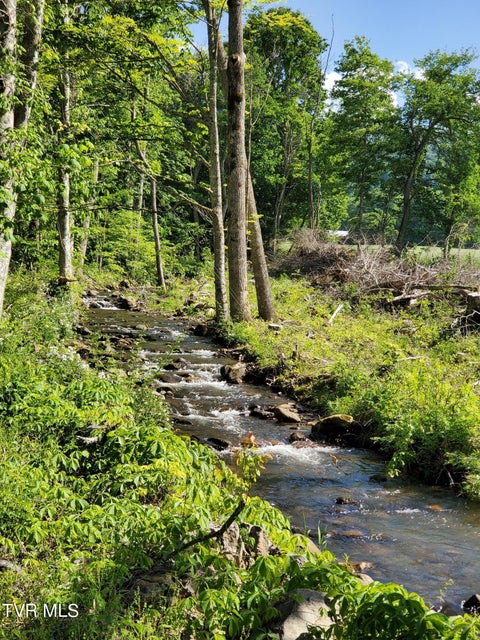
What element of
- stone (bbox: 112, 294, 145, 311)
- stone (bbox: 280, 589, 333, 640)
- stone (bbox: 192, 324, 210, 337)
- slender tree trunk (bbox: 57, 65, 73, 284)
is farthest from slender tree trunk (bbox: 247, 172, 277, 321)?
stone (bbox: 280, 589, 333, 640)

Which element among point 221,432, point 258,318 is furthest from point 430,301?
point 221,432

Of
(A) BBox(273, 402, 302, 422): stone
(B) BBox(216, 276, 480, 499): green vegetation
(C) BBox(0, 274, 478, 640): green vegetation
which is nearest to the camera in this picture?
(C) BBox(0, 274, 478, 640): green vegetation

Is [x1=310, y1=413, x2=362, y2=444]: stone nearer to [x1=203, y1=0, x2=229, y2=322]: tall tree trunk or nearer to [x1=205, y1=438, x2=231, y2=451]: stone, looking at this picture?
[x1=205, y1=438, x2=231, y2=451]: stone

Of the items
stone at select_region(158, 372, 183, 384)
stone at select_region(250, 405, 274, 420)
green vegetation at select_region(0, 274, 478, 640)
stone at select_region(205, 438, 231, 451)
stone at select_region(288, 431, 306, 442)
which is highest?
green vegetation at select_region(0, 274, 478, 640)

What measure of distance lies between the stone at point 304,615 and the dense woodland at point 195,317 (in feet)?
0.26

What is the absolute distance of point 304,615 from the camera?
279cm

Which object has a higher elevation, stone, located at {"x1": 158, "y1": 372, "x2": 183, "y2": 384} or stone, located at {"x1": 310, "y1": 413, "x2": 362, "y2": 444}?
stone, located at {"x1": 158, "y1": 372, "x2": 183, "y2": 384}

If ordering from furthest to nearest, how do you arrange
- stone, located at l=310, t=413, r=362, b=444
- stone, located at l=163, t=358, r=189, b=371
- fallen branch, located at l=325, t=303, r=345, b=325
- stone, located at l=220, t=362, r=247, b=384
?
fallen branch, located at l=325, t=303, r=345, b=325, stone, located at l=163, t=358, r=189, b=371, stone, located at l=220, t=362, r=247, b=384, stone, located at l=310, t=413, r=362, b=444

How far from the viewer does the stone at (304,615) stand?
275cm

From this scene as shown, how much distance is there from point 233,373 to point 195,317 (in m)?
8.04

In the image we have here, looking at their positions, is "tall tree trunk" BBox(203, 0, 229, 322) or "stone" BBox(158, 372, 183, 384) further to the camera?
"tall tree trunk" BBox(203, 0, 229, 322)

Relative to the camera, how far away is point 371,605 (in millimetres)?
2514

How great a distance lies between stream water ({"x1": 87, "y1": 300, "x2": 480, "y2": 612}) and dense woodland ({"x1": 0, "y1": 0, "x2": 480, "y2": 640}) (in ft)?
1.41

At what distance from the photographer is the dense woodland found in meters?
3.00
